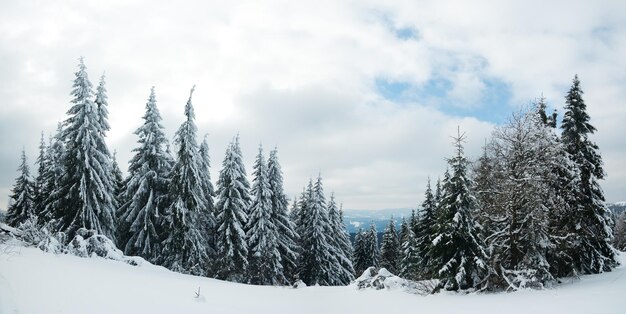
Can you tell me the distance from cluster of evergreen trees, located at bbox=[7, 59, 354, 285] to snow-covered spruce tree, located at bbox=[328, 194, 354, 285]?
1.28 metres

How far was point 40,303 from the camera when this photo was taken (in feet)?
18.9

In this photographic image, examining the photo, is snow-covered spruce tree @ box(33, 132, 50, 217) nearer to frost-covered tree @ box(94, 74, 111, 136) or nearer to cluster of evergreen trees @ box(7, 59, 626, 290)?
cluster of evergreen trees @ box(7, 59, 626, 290)

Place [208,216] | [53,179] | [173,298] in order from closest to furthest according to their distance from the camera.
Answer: [173,298]
[53,179]
[208,216]

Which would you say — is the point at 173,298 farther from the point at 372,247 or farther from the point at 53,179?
the point at 372,247

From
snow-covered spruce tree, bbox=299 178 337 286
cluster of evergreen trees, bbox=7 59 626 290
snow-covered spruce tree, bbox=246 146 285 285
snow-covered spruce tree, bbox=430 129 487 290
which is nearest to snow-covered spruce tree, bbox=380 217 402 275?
cluster of evergreen trees, bbox=7 59 626 290

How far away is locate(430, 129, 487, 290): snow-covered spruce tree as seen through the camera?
16812mm

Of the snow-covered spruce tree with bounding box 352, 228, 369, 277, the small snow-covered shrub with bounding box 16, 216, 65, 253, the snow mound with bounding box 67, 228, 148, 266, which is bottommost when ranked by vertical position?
the snow-covered spruce tree with bounding box 352, 228, 369, 277

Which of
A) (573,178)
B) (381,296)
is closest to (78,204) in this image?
(381,296)

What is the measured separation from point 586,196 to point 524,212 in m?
6.72

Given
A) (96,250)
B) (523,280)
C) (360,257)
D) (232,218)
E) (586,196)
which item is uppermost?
(586,196)

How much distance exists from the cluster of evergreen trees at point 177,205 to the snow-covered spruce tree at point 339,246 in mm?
1281

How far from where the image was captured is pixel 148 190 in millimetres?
28266

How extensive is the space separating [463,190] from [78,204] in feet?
80.3

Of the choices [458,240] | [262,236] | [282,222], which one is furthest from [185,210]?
[458,240]
